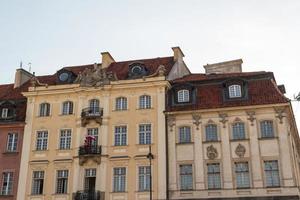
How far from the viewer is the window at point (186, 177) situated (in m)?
36.8

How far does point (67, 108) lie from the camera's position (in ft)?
139

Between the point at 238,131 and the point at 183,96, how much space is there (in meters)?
5.70

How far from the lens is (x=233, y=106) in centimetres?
3753

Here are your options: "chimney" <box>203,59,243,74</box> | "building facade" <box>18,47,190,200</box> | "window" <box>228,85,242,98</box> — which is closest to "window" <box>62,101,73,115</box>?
"building facade" <box>18,47,190,200</box>

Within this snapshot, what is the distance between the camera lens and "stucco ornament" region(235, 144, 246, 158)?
119 feet

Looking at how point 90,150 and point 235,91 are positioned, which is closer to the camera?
point 235,91

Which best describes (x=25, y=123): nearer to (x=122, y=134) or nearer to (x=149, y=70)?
(x=122, y=134)

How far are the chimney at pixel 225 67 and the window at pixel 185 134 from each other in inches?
402

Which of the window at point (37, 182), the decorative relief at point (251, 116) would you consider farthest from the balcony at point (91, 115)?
the decorative relief at point (251, 116)

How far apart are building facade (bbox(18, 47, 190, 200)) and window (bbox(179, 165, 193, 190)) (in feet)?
4.41

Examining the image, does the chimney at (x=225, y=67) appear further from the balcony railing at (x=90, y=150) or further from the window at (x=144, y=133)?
the balcony railing at (x=90, y=150)

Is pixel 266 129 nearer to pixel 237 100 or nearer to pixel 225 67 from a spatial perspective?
pixel 237 100

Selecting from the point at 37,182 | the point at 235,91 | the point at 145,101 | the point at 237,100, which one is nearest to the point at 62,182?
the point at 37,182

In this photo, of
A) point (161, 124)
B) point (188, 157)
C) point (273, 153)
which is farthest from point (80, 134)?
point (273, 153)
